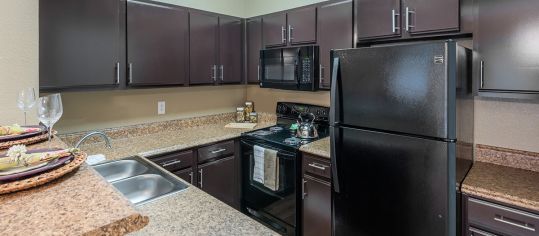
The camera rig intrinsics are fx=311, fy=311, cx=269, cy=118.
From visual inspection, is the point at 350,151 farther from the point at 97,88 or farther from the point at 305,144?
the point at 97,88

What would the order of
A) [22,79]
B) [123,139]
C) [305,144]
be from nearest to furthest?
[22,79] < [305,144] < [123,139]

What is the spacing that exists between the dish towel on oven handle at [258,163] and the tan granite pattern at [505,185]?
1504mm

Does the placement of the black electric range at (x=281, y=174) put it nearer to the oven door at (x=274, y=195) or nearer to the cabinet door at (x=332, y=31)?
the oven door at (x=274, y=195)

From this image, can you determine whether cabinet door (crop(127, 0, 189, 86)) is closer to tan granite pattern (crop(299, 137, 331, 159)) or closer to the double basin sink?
the double basin sink

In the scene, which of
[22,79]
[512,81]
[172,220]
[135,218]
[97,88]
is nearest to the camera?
[135,218]

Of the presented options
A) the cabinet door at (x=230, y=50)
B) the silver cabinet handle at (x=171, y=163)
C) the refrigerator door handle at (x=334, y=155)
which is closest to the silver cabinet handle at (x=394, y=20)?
the refrigerator door handle at (x=334, y=155)

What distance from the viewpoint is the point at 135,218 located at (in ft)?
2.07

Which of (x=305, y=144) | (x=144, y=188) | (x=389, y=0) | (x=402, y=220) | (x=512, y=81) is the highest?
(x=389, y=0)

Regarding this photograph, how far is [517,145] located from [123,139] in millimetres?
2972

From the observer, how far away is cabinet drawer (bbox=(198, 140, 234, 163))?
266 centimetres

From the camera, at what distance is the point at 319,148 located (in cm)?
233

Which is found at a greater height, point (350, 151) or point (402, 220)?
point (350, 151)

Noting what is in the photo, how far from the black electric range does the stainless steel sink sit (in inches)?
40.7

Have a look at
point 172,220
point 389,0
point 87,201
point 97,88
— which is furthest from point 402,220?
point 97,88
